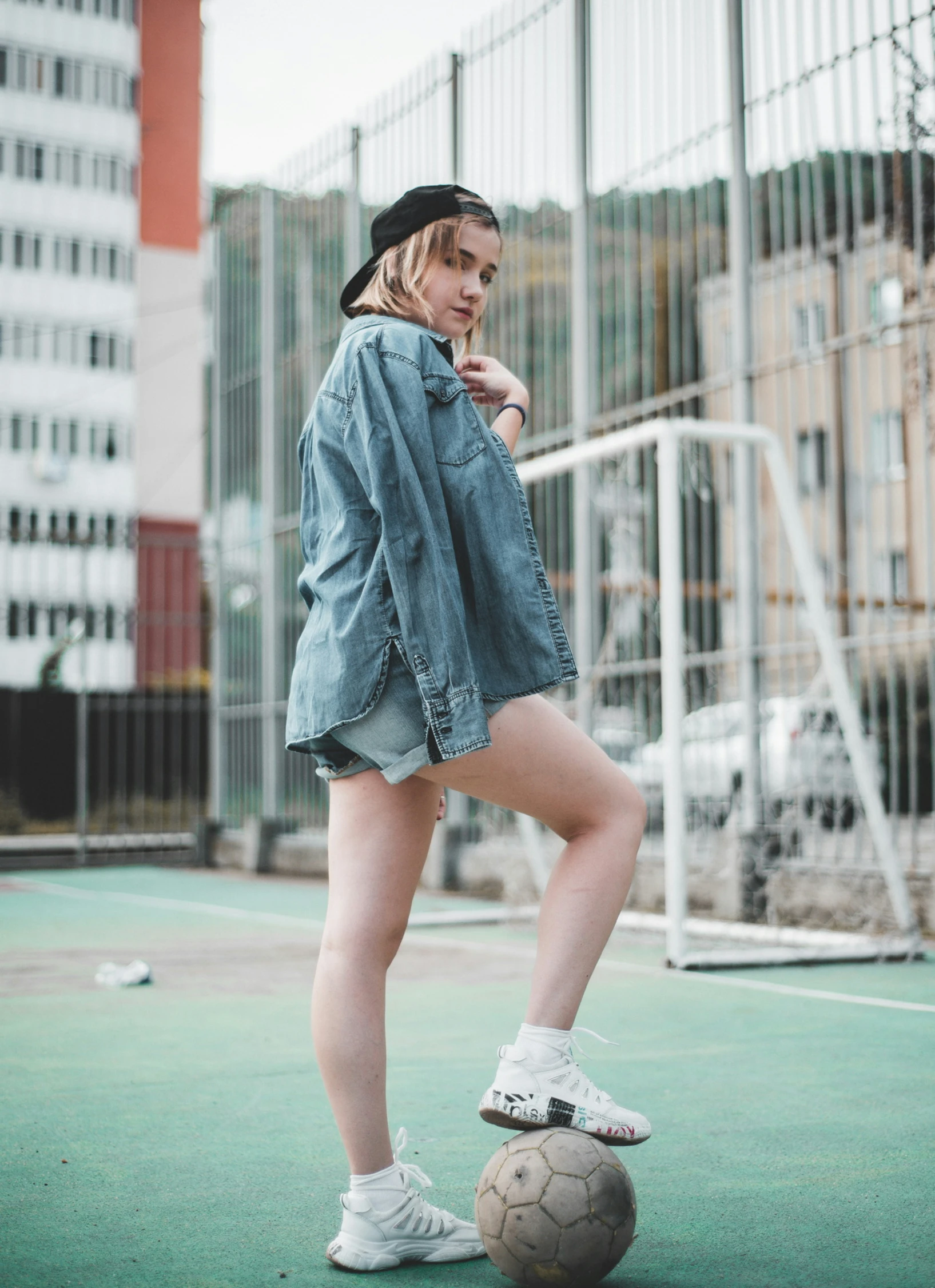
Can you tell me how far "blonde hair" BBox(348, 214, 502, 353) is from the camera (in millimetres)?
2246

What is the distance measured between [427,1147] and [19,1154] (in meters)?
0.80

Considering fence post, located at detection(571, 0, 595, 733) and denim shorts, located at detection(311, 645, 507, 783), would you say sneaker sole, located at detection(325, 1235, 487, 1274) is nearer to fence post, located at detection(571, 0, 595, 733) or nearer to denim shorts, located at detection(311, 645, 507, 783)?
denim shorts, located at detection(311, 645, 507, 783)

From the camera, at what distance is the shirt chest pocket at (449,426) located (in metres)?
2.10

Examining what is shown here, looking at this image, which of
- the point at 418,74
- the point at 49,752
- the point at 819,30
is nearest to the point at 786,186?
the point at 819,30

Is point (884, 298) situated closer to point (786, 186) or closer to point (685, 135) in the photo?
point (786, 186)

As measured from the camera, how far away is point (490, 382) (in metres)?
2.43

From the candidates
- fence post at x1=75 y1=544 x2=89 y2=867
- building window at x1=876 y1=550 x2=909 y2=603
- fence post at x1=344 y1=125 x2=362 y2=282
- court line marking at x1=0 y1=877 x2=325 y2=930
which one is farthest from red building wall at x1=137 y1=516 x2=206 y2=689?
building window at x1=876 y1=550 x2=909 y2=603

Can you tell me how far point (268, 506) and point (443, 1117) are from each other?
34.4 ft

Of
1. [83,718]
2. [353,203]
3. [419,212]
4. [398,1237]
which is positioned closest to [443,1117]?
[398,1237]

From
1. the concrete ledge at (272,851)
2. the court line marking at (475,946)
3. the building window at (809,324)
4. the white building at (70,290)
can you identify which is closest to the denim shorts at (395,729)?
the court line marking at (475,946)

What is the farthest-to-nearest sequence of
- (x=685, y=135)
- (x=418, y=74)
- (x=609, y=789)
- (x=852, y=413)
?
(x=418, y=74) < (x=685, y=135) < (x=852, y=413) < (x=609, y=789)

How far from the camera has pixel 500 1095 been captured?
2053mm

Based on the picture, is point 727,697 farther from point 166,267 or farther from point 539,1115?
point 166,267

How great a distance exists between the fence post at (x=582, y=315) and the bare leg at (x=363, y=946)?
695 cm
